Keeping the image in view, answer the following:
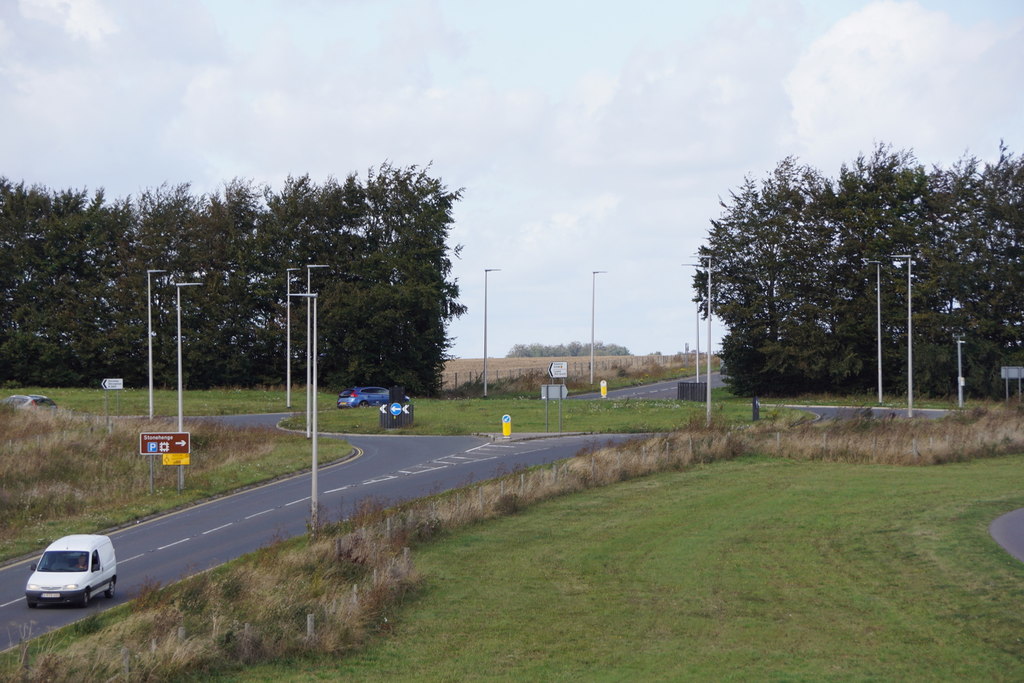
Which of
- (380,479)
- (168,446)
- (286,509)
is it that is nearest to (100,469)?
(168,446)

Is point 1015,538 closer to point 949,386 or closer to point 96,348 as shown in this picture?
point 949,386

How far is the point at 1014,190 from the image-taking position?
7562 cm

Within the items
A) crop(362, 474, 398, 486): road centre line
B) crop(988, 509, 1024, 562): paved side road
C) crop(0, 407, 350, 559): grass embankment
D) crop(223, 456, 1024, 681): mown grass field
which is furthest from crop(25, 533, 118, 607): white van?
crop(988, 509, 1024, 562): paved side road

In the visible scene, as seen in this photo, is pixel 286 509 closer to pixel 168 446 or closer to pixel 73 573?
pixel 168 446

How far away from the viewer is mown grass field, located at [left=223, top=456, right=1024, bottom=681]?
19.5 m

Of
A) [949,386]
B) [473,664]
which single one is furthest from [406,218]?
[473,664]

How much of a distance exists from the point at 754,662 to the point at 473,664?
5063 mm

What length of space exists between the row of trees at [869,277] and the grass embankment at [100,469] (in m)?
39.4

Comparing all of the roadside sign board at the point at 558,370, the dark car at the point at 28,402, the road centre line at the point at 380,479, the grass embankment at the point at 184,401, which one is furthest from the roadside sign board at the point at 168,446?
the grass embankment at the point at 184,401

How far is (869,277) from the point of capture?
79438mm

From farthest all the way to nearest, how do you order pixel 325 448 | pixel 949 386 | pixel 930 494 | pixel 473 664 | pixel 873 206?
pixel 873 206, pixel 949 386, pixel 325 448, pixel 930 494, pixel 473 664

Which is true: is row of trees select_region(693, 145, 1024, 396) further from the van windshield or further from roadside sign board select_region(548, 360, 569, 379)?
the van windshield

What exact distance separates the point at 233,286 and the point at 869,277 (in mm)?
49844

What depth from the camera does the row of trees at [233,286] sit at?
281 feet
